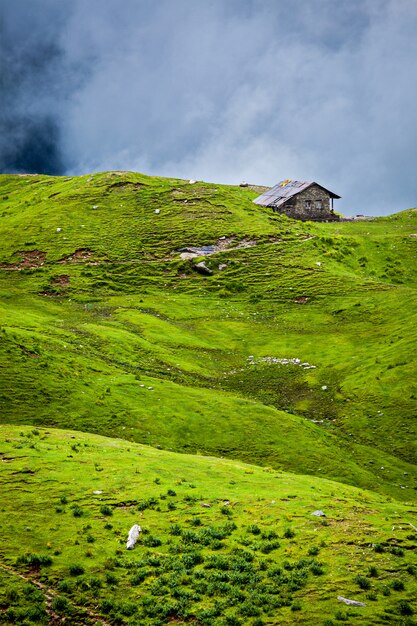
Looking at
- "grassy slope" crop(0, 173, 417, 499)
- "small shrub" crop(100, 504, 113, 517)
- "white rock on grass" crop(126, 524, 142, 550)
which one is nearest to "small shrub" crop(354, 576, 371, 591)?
"white rock on grass" crop(126, 524, 142, 550)

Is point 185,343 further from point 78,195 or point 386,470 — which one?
point 78,195

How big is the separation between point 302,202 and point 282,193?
408cm

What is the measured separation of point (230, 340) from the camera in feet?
219

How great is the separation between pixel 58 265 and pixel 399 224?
195 ft

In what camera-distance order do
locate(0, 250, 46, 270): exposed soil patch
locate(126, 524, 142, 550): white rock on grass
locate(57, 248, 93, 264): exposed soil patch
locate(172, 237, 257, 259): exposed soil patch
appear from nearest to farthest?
locate(126, 524, 142, 550): white rock on grass
locate(0, 250, 46, 270): exposed soil patch
locate(57, 248, 93, 264): exposed soil patch
locate(172, 237, 257, 259): exposed soil patch

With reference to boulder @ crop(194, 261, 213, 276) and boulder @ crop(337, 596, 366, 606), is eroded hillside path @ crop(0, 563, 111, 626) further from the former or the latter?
boulder @ crop(194, 261, 213, 276)

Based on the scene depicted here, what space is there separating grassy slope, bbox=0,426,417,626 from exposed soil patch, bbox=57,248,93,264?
190 ft

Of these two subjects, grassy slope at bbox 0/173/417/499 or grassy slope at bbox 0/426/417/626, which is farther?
grassy slope at bbox 0/173/417/499

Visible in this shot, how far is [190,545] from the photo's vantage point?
23.9m

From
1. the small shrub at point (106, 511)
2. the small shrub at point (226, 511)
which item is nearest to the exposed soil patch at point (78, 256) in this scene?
the small shrub at point (106, 511)

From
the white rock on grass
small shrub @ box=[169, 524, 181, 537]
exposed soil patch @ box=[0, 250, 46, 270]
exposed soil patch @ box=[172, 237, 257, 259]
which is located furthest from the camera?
exposed soil patch @ box=[172, 237, 257, 259]

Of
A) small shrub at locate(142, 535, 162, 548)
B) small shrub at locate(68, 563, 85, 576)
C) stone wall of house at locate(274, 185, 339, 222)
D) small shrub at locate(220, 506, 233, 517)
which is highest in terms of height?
stone wall of house at locate(274, 185, 339, 222)

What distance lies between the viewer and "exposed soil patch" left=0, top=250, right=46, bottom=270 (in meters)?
87.6

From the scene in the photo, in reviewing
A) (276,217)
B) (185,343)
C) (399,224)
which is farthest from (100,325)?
(399,224)
